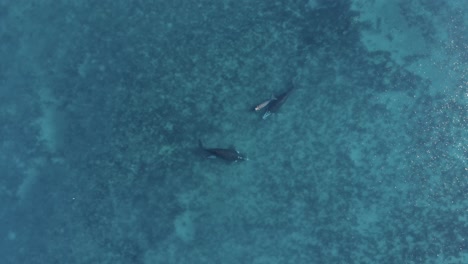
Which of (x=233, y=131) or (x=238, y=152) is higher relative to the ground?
(x=233, y=131)

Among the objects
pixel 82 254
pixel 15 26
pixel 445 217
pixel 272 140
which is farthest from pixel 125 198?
pixel 445 217

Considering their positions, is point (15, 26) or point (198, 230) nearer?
point (198, 230)

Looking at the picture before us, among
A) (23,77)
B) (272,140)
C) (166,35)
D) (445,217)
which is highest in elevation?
(166,35)

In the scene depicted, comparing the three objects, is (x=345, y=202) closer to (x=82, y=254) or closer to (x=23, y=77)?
(x=82, y=254)
